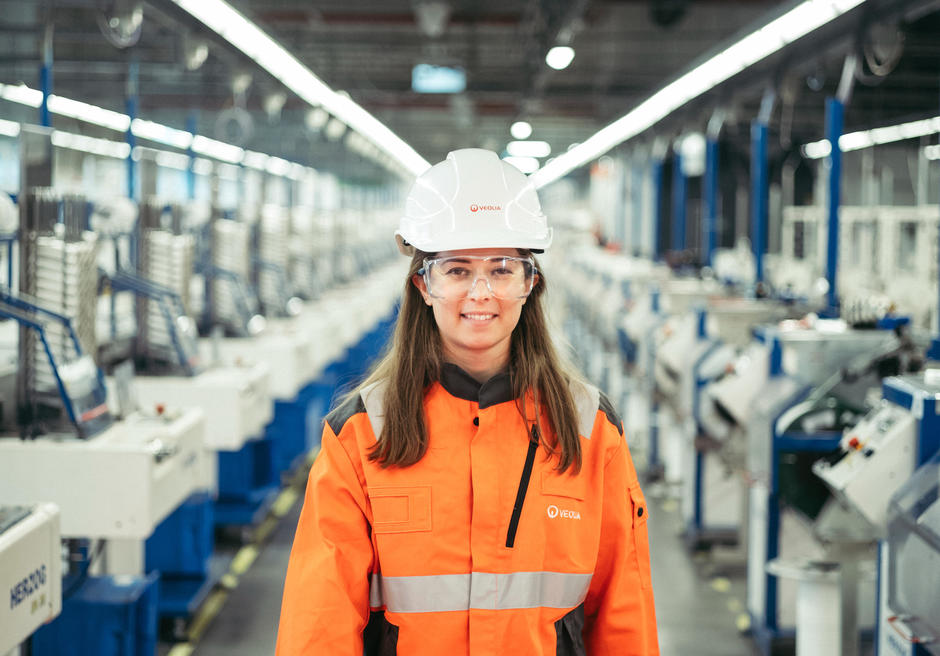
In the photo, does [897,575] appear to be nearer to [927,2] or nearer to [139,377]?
[927,2]

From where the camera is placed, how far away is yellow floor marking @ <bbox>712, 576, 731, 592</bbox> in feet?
19.0

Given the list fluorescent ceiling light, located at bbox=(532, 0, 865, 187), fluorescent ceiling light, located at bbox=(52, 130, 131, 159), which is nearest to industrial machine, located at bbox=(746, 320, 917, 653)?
fluorescent ceiling light, located at bbox=(532, 0, 865, 187)

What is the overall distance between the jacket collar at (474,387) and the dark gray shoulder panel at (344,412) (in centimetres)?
18

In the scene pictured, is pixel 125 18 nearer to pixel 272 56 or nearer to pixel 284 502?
pixel 272 56

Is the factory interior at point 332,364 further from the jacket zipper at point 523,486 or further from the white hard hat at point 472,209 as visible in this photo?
the jacket zipper at point 523,486

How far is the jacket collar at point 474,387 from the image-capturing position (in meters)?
1.87

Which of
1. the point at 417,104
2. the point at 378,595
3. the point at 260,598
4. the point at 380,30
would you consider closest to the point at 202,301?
the point at 260,598

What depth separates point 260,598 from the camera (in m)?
5.46

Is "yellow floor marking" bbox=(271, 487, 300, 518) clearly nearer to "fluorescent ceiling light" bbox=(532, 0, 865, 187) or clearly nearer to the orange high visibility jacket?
"fluorescent ceiling light" bbox=(532, 0, 865, 187)

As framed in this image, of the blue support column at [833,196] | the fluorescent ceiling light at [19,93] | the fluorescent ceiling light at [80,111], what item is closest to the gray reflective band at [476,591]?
the blue support column at [833,196]

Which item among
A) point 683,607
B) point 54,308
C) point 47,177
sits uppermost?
point 47,177

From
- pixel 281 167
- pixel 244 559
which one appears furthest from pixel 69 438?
pixel 281 167

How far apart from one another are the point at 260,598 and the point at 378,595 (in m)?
3.87

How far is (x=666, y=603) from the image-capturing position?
5543 mm
